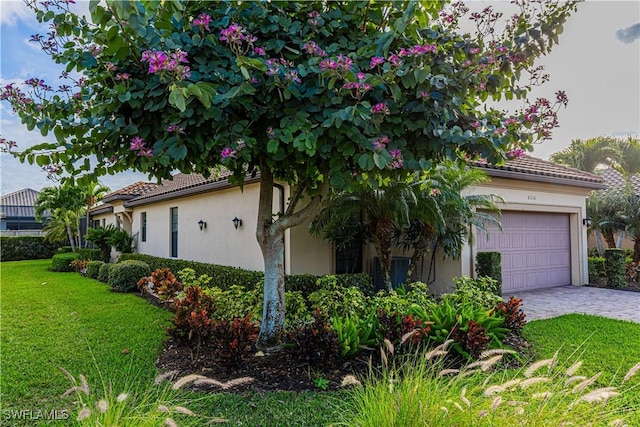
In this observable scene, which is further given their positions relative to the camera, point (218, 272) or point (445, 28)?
point (218, 272)

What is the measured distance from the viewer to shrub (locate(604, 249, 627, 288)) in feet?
42.0

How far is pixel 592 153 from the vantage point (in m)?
21.1

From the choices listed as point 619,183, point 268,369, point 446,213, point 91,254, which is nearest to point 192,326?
point 268,369

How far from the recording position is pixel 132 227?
69.4 feet

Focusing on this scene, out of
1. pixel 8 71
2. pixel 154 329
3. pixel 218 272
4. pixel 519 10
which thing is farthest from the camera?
pixel 218 272

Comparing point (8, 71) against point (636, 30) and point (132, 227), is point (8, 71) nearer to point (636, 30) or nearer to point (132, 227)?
point (636, 30)

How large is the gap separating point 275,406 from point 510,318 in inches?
166

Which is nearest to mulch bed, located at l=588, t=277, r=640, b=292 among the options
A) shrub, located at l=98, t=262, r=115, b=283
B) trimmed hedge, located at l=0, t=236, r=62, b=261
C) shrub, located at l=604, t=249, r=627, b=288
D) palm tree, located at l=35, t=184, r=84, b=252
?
shrub, located at l=604, t=249, r=627, b=288

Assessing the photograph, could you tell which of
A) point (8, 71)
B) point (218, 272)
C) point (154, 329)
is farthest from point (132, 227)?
point (8, 71)

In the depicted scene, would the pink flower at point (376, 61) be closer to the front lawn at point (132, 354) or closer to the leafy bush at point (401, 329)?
the front lawn at point (132, 354)

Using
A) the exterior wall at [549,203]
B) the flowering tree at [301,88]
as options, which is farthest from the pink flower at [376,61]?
the exterior wall at [549,203]

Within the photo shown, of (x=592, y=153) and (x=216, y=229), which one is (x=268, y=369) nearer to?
(x=216, y=229)

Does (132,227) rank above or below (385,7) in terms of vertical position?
below

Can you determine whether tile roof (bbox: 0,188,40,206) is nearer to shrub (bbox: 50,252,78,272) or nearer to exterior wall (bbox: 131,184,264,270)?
shrub (bbox: 50,252,78,272)
